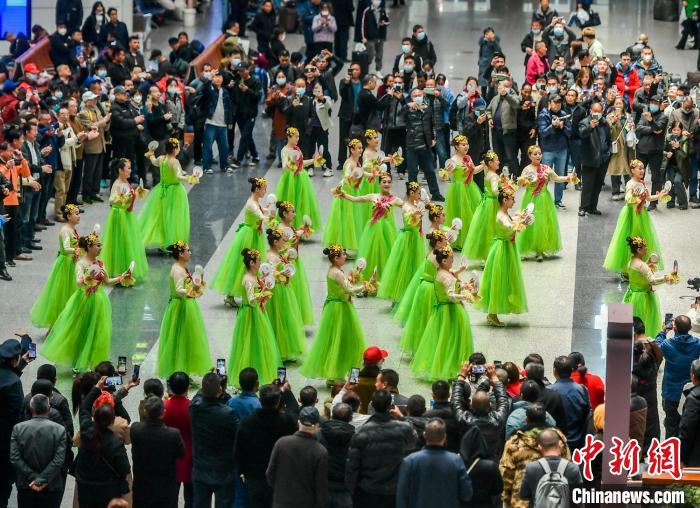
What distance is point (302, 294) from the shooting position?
1786cm

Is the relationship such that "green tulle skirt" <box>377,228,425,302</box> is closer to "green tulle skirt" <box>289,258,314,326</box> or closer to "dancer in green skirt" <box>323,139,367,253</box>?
"green tulle skirt" <box>289,258,314,326</box>

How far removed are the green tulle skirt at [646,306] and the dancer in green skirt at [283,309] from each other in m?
3.73

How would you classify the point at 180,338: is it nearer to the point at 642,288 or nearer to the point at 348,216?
the point at 348,216

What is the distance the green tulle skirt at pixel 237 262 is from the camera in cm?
1877

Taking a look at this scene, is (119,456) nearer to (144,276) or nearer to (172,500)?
(172,500)

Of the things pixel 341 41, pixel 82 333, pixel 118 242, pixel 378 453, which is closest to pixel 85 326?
pixel 82 333

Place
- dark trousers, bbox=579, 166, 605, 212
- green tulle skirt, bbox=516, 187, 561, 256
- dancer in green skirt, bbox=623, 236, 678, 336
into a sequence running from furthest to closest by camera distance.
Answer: dark trousers, bbox=579, 166, 605, 212 → green tulle skirt, bbox=516, 187, 561, 256 → dancer in green skirt, bbox=623, 236, 678, 336

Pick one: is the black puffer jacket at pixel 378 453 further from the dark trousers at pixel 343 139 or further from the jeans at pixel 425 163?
the dark trousers at pixel 343 139

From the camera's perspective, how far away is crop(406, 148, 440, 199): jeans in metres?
23.0

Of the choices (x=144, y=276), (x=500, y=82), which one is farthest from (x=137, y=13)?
(x=144, y=276)

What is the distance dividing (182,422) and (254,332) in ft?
9.95

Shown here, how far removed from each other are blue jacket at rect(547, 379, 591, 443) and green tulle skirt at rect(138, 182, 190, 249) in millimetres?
8542

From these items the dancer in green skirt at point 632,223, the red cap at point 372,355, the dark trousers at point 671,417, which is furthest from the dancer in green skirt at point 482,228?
the red cap at point 372,355

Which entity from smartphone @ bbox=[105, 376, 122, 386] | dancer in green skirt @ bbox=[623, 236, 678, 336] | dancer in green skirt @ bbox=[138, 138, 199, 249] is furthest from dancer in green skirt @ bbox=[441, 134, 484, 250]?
smartphone @ bbox=[105, 376, 122, 386]
